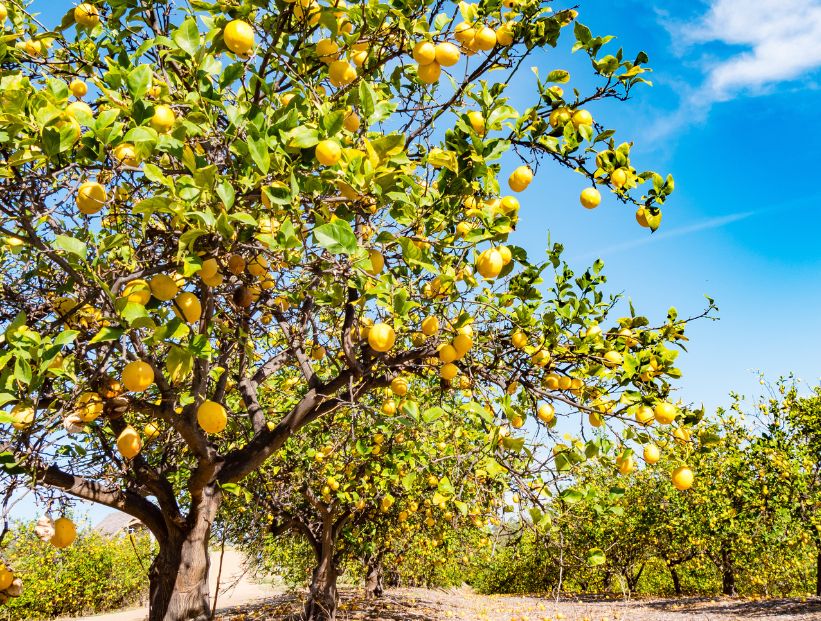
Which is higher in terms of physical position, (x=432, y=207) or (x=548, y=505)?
(x=432, y=207)

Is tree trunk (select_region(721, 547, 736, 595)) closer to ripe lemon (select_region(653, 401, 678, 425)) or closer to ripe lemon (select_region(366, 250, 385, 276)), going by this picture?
ripe lemon (select_region(653, 401, 678, 425))

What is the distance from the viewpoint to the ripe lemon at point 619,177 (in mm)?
2347

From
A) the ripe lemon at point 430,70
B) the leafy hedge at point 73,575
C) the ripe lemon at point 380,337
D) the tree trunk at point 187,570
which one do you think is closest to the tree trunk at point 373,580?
the leafy hedge at point 73,575

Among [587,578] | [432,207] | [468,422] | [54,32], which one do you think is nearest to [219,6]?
[54,32]

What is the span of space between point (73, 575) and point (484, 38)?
23.8m

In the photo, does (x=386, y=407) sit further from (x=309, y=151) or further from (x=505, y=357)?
(x=309, y=151)

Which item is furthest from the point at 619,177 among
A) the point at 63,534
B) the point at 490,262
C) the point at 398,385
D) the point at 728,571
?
the point at 728,571

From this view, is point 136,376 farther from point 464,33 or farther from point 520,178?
point 464,33

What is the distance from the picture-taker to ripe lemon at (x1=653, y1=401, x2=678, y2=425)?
2.49 m

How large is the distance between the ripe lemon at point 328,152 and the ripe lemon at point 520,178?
1048 mm

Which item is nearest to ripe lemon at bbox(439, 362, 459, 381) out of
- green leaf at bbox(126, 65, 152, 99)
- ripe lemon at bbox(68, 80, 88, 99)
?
green leaf at bbox(126, 65, 152, 99)

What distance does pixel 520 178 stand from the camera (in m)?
2.53

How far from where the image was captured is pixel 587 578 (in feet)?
81.0

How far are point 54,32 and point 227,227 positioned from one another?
1.94 metres
